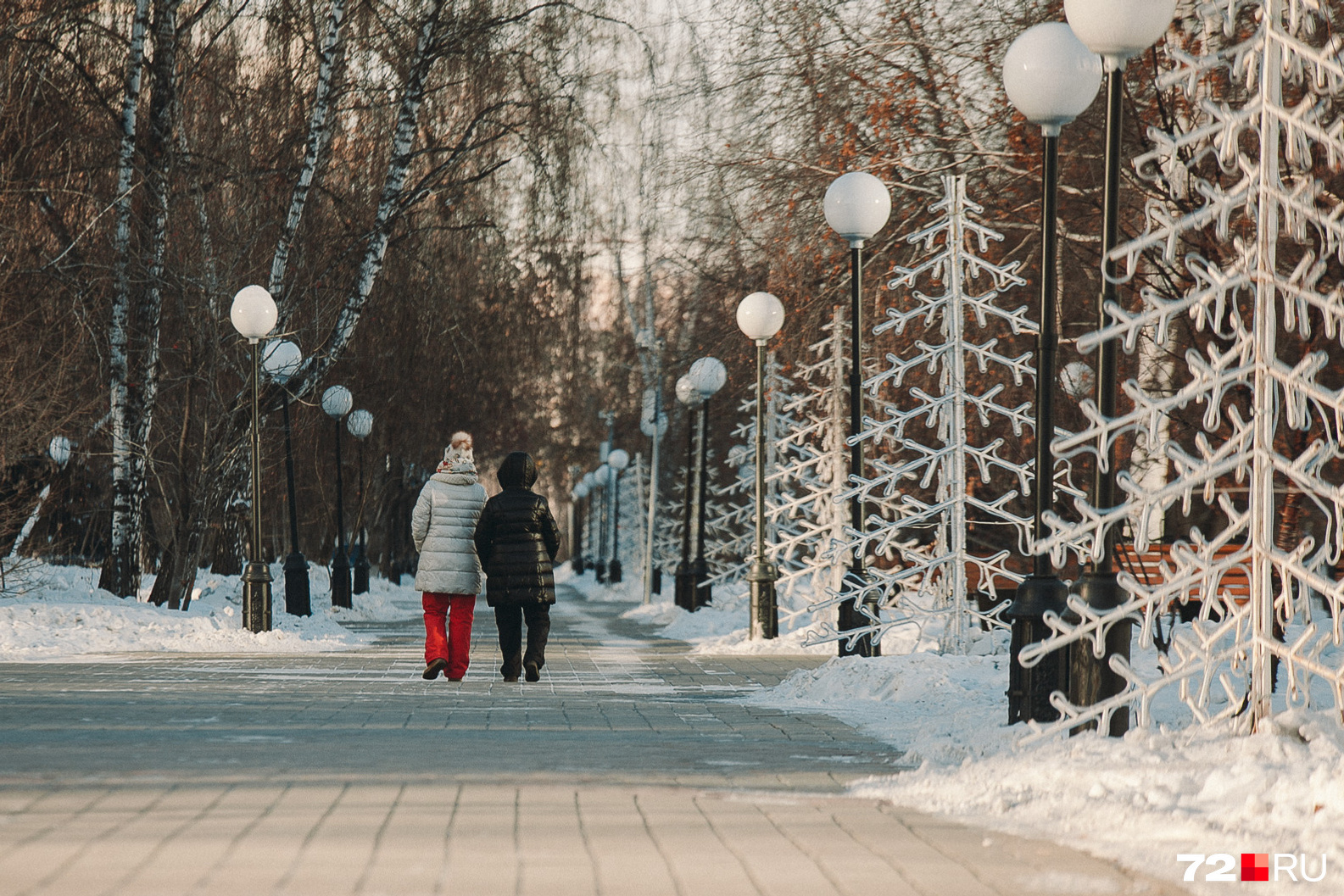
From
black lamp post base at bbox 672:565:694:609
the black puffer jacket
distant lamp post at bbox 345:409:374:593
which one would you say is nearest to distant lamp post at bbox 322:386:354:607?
distant lamp post at bbox 345:409:374:593

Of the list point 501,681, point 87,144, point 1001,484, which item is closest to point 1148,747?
point 501,681

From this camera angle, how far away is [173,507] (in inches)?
882

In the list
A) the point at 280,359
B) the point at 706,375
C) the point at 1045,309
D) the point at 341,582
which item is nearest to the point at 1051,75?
the point at 1045,309

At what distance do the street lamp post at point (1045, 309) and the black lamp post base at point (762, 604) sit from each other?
29.0ft

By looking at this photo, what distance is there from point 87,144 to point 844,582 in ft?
43.3

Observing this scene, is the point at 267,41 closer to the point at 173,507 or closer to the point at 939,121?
the point at 173,507

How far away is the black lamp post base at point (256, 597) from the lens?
18500 millimetres

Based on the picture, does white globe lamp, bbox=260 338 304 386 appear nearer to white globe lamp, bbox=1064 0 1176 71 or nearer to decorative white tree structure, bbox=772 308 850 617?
decorative white tree structure, bbox=772 308 850 617

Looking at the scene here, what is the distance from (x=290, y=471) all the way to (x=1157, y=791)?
844 inches

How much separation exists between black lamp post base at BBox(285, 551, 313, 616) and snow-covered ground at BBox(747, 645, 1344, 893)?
16.8m

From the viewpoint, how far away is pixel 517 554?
12828 millimetres

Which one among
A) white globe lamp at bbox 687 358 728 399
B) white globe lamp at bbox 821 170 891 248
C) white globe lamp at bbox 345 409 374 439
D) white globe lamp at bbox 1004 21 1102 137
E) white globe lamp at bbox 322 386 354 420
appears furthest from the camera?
white globe lamp at bbox 345 409 374 439

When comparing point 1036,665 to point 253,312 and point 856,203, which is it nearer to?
point 856,203

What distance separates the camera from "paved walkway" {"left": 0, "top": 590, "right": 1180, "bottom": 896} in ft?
16.9
